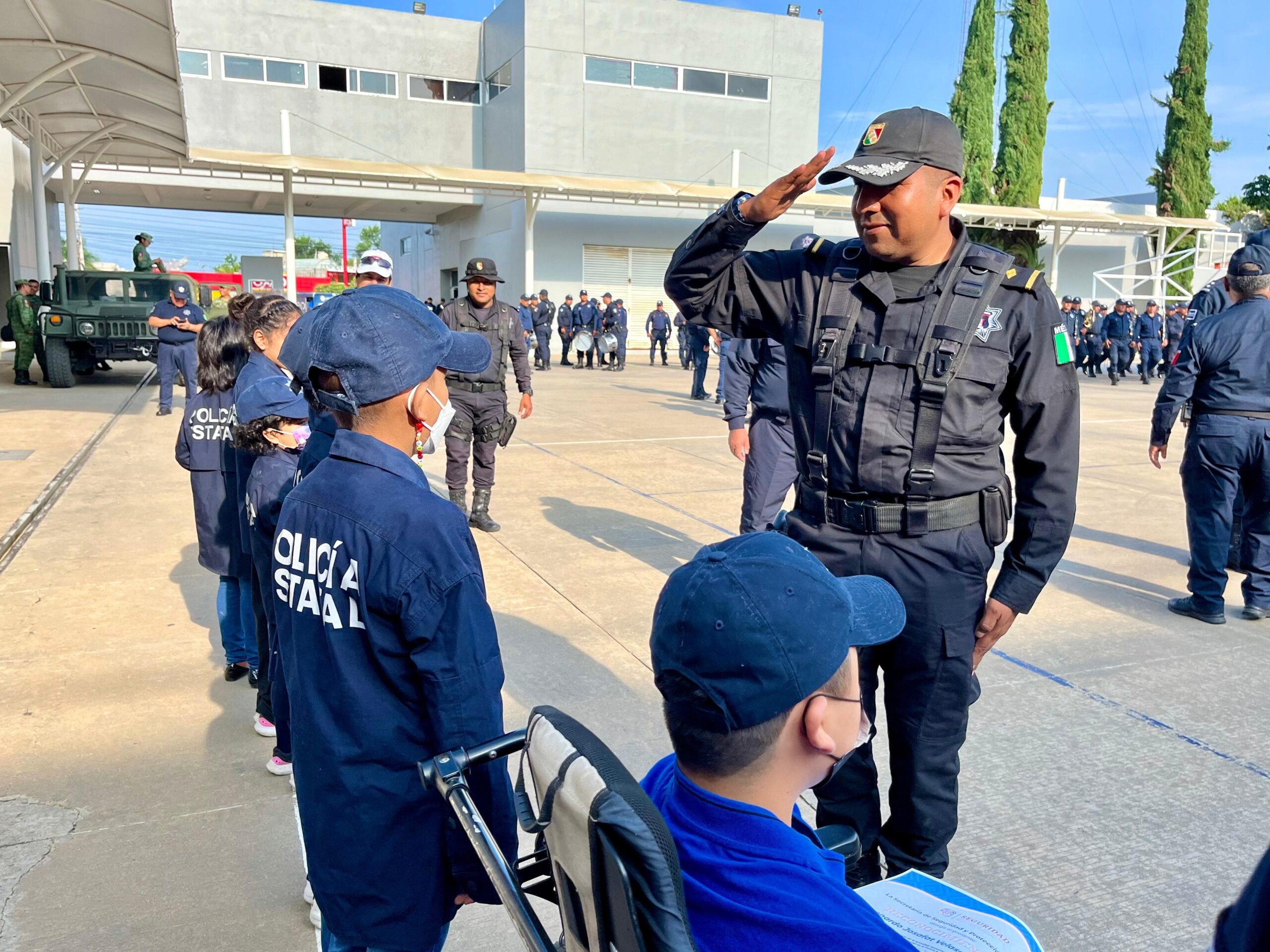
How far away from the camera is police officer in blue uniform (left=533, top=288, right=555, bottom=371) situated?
22.6 m

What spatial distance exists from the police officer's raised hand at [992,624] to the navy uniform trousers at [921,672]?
22 millimetres

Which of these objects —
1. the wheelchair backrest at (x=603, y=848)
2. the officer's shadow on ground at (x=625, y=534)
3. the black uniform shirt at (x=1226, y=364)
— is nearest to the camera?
the wheelchair backrest at (x=603, y=848)

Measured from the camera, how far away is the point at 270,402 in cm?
324

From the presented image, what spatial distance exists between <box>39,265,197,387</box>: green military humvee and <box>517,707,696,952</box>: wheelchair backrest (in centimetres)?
1556

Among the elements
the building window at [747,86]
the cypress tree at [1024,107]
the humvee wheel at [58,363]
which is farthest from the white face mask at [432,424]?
the cypress tree at [1024,107]

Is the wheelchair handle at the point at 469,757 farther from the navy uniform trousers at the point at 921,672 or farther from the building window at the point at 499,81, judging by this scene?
the building window at the point at 499,81

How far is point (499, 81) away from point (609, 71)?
404cm

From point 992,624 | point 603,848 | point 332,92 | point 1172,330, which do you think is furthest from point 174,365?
point 332,92

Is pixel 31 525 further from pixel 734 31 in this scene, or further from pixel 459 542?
pixel 734 31

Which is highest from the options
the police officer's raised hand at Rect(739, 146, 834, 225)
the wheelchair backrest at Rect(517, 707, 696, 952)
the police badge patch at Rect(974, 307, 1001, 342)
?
the police officer's raised hand at Rect(739, 146, 834, 225)

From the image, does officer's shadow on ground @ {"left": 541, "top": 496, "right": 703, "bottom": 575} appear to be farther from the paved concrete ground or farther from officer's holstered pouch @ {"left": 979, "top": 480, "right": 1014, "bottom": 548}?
officer's holstered pouch @ {"left": 979, "top": 480, "right": 1014, "bottom": 548}

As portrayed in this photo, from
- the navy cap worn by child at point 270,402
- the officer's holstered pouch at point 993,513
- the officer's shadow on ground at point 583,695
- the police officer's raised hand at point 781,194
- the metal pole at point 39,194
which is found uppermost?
the metal pole at point 39,194

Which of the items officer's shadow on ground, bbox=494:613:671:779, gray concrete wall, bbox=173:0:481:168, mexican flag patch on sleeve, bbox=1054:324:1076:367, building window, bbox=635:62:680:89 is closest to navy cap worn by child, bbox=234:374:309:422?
officer's shadow on ground, bbox=494:613:671:779

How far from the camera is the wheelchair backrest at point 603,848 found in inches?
42.3
